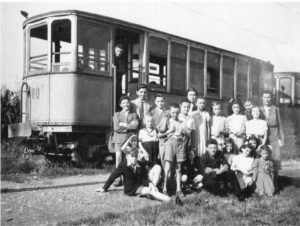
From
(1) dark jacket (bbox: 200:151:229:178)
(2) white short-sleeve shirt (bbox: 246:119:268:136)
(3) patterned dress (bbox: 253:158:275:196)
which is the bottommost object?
(3) patterned dress (bbox: 253:158:275:196)

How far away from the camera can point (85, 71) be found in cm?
803

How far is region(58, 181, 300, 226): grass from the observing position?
4098mm

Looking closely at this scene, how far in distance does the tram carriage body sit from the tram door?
0.08 feet

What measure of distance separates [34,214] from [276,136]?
13.3ft

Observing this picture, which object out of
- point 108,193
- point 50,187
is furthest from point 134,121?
point 50,187

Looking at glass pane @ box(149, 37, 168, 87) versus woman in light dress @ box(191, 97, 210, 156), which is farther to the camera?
glass pane @ box(149, 37, 168, 87)

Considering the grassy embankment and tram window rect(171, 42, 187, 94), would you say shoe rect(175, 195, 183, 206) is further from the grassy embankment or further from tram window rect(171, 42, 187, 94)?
tram window rect(171, 42, 187, 94)

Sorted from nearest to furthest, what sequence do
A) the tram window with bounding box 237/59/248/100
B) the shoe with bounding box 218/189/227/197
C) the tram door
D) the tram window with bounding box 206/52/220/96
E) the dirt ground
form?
the dirt ground, the shoe with bounding box 218/189/227/197, the tram door, the tram window with bounding box 206/52/220/96, the tram window with bounding box 237/59/248/100

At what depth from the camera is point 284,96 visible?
16.3 meters

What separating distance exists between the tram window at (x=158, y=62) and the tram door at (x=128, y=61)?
1.08 ft

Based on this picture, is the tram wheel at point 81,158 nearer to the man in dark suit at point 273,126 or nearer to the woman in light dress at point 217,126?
the woman in light dress at point 217,126

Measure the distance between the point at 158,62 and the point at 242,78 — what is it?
3664 mm

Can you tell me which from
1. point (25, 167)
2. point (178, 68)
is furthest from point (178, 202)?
point (178, 68)

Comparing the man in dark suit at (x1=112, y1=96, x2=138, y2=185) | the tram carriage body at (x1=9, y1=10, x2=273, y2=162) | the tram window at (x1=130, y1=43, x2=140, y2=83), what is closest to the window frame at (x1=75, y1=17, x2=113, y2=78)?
the tram carriage body at (x1=9, y1=10, x2=273, y2=162)
